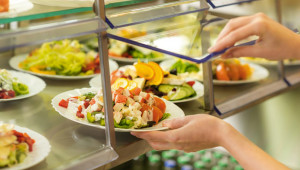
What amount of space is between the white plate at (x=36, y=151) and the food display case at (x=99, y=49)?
0.03 m

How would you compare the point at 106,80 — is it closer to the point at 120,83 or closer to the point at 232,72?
the point at 120,83

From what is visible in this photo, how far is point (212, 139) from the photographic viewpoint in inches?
50.2

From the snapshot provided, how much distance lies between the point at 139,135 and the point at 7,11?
0.56 m

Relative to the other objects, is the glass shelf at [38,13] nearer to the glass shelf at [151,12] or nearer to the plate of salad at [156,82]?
the glass shelf at [151,12]

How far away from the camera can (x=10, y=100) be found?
1.57 m

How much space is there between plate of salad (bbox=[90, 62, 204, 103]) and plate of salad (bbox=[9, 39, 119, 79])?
0.61ft

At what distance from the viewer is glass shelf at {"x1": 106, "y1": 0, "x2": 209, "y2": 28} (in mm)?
1320

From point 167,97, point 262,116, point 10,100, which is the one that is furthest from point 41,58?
point 262,116

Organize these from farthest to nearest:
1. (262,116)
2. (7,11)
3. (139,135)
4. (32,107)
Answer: (262,116) < (32,107) < (139,135) < (7,11)

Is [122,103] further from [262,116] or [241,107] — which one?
[262,116]

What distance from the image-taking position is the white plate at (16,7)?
112cm

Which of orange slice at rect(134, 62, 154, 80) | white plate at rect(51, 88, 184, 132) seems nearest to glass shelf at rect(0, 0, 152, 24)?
white plate at rect(51, 88, 184, 132)

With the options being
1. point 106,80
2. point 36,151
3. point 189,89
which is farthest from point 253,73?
point 36,151

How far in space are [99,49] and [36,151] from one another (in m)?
0.36
